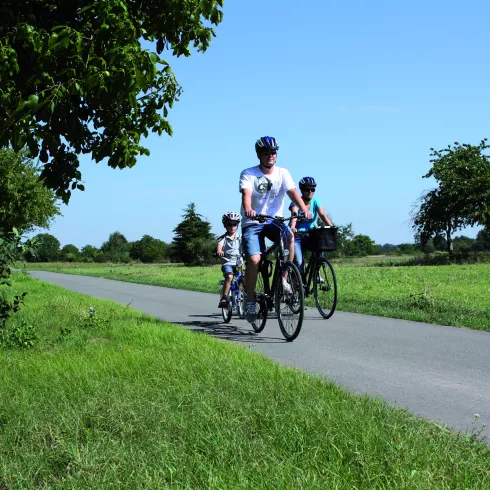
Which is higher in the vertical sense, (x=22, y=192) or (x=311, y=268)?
(x=22, y=192)

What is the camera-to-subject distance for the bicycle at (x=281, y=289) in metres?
7.22

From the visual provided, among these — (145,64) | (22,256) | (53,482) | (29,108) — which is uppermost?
(145,64)

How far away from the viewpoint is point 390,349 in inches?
264

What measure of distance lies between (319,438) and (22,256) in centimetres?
559

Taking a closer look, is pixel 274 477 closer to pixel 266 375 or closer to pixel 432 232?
pixel 266 375

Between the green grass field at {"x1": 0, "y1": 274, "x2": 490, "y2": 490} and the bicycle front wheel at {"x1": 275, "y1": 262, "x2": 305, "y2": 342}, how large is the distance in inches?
73.7

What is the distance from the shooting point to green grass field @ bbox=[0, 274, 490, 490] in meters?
2.78

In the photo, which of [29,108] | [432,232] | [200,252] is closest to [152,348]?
[29,108]

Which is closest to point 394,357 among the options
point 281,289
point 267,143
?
point 281,289

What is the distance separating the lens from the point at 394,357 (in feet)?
20.3

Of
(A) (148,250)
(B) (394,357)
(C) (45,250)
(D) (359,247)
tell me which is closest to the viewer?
(B) (394,357)

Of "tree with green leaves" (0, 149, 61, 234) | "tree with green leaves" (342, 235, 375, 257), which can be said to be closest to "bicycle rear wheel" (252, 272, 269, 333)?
"tree with green leaves" (0, 149, 61, 234)

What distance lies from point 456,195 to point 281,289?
42.5 metres

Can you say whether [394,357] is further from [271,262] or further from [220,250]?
[220,250]
